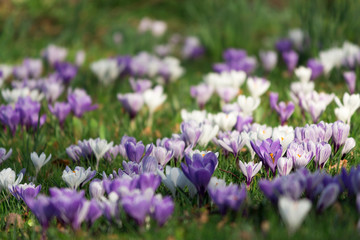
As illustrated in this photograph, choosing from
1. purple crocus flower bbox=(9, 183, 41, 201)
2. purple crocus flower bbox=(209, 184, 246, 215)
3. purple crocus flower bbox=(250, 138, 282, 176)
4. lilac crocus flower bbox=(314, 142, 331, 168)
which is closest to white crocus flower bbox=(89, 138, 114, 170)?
purple crocus flower bbox=(9, 183, 41, 201)

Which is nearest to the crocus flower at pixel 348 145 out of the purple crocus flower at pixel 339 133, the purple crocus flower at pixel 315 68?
the purple crocus flower at pixel 339 133

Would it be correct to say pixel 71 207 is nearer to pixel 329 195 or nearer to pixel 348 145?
pixel 329 195

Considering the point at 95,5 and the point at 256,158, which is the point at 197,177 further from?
the point at 95,5

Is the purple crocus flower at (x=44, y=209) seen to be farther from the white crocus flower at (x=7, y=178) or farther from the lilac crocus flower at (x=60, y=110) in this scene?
the lilac crocus flower at (x=60, y=110)

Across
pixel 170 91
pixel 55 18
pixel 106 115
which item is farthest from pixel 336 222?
pixel 55 18

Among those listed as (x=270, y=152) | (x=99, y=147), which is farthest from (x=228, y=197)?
(x=99, y=147)

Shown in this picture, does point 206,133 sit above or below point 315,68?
above
